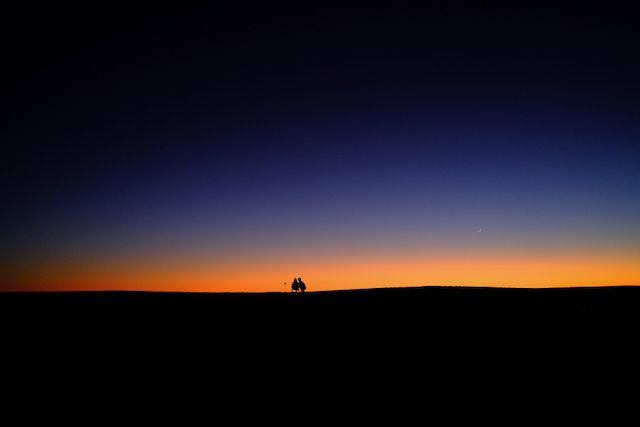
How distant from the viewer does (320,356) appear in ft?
30.6

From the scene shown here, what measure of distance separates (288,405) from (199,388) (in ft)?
7.33

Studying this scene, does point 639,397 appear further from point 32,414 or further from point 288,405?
point 32,414

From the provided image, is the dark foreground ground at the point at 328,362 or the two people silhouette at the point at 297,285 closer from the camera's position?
the dark foreground ground at the point at 328,362

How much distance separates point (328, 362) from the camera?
29.1 ft

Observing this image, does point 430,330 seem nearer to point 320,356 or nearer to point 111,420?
point 320,356

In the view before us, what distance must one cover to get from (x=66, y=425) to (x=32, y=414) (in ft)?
3.30

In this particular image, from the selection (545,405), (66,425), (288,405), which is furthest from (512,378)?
(66,425)

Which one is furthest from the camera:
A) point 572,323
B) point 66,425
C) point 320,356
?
point 572,323

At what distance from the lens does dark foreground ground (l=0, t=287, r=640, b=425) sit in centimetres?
674

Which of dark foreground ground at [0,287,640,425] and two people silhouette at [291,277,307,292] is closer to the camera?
dark foreground ground at [0,287,640,425]

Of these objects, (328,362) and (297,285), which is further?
(297,285)

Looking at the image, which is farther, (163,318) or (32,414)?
(163,318)

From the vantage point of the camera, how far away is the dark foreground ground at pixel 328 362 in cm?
674

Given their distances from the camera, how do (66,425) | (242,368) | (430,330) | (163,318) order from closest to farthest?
Result: 1. (66,425)
2. (242,368)
3. (430,330)
4. (163,318)
